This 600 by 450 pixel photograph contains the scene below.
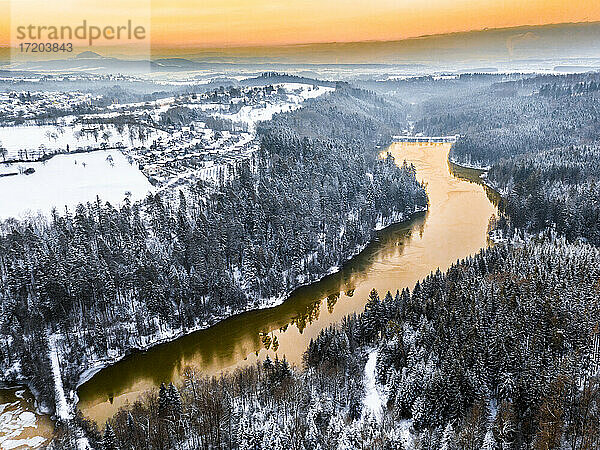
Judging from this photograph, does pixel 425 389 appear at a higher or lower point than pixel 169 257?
lower

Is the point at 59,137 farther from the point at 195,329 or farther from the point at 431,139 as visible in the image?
the point at 431,139

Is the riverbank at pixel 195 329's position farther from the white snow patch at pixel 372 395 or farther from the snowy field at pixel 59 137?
the snowy field at pixel 59 137

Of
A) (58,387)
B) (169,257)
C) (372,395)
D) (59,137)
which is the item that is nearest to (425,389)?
(372,395)

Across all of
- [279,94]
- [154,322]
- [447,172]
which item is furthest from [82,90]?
[154,322]

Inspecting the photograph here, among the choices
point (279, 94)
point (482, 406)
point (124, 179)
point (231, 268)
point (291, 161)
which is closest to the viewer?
point (482, 406)

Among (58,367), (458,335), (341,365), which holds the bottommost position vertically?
(58,367)

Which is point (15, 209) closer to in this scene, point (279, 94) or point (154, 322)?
point (154, 322)
